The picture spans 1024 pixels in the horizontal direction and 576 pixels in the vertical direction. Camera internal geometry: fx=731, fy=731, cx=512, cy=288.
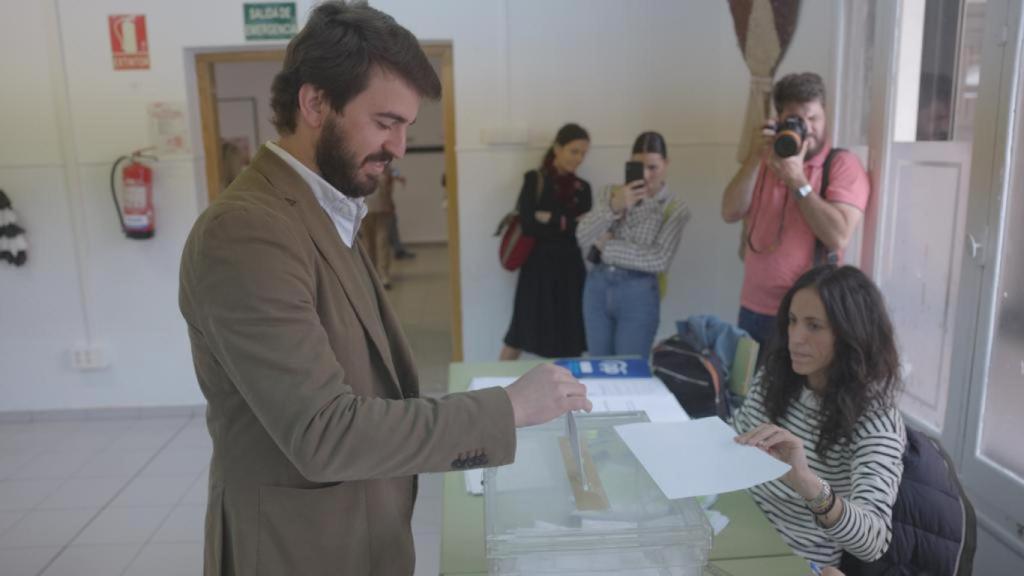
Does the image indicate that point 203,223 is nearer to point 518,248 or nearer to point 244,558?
point 244,558

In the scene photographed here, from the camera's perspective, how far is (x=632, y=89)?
145 inches

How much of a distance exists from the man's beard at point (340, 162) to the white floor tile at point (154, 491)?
2507 mm

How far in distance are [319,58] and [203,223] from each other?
0.85ft

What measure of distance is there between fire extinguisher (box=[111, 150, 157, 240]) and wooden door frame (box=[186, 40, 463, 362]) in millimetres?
293

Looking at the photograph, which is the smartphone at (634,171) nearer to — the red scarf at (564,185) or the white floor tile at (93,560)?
the red scarf at (564,185)

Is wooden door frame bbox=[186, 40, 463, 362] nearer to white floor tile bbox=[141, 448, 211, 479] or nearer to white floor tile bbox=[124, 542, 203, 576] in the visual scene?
white floor tile bbox=[141, 448, 211, 479]

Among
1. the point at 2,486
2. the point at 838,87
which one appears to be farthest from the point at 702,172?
the point at 2,486

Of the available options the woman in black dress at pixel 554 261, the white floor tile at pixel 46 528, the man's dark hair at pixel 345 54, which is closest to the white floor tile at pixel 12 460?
the white floor tile at pixel 46 528

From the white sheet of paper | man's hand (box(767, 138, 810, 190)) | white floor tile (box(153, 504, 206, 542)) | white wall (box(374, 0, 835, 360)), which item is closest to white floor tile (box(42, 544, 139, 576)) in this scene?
white floor tile (box(153, 504, 206, 542))

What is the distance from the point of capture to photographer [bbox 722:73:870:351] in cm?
226

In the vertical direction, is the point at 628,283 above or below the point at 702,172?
below

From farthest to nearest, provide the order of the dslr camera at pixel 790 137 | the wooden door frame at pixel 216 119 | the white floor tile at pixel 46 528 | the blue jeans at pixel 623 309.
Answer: the wooden door frame at pixel 216 119 → the blue jeans at pixel 623 309 → the white floor tile at pixel 46 528 → the dslr camera at pixel 790 137

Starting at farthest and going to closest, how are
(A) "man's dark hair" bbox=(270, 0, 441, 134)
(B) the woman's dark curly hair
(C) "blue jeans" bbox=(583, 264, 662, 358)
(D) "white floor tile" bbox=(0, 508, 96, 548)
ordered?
(C) "blue jeans" bbox=(583, 264, 662, 358)
(D) "white floor tile" bbox=(0, 508, 96, 548)
(B) the woman's dark curly hair
(A) "man's dark hair" bbox=(270, 0, 441, 134)

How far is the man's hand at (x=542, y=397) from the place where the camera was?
0.93 m
